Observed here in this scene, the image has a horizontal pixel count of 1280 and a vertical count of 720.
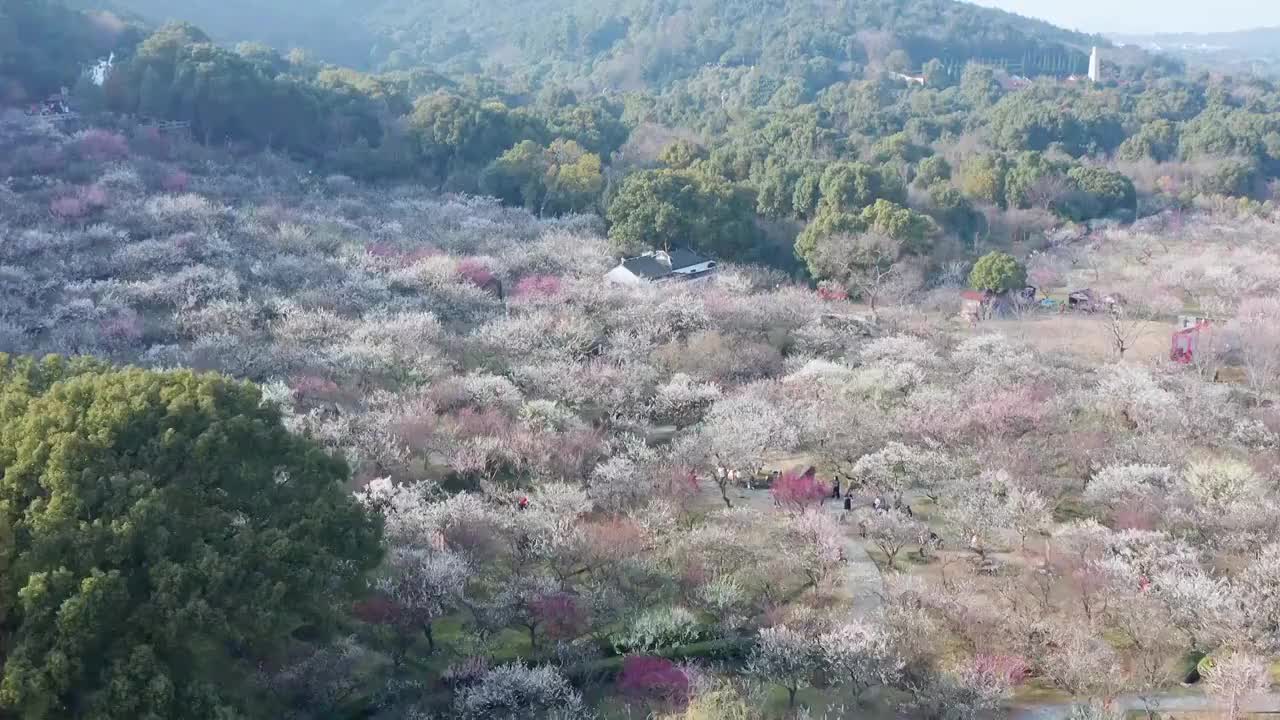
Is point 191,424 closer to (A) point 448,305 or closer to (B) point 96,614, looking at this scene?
(B) point 96,614

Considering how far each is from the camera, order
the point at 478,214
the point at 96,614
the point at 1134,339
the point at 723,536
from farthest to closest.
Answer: the point at 478,214 → the point at 1134,339 → the point at 723,536 → the point at 96,614

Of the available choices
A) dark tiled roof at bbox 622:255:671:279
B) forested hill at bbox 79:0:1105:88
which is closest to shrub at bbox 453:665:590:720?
dark tiled roof at bbox 622:255:671:279

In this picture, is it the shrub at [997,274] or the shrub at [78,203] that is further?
the shrub at [997,274]

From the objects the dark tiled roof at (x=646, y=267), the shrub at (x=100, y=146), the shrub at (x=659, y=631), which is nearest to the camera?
the shrub at (x=659, y=631)

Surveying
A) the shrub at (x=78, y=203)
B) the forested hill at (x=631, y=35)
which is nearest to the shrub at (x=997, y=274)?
the shrub at (x=78, y=203)

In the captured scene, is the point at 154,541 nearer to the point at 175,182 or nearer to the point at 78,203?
the point at 78,203

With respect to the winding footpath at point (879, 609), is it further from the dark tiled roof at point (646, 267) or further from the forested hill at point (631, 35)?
the forested hill at point (631, 35)

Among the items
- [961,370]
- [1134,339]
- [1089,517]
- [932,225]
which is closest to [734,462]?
[1089,517]
